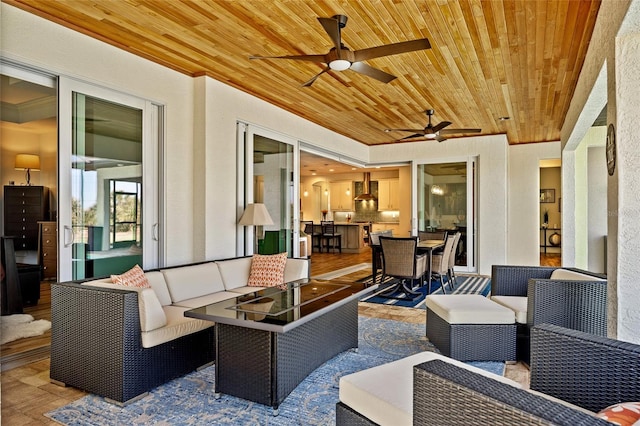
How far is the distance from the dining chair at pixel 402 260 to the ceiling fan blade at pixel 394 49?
2845 millimetres

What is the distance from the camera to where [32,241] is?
6.64 meters

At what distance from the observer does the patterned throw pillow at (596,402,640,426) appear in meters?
1.01

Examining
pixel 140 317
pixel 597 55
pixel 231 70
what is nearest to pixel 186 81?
pixel 231 70

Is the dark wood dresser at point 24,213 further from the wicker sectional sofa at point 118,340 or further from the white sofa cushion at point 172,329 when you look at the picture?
the white sofa cushion at point 172,329

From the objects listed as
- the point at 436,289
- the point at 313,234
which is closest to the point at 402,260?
the point at 436,289

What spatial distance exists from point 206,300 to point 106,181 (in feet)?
5.22

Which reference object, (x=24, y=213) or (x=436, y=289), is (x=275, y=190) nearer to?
(x=436, y=289)

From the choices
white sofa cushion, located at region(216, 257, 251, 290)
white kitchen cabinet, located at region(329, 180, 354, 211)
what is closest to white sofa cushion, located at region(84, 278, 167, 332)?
white sofa cushion, located at region(216, 257, 251, 290)

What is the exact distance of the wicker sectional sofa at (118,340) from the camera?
8.00ft

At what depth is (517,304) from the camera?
3336mm

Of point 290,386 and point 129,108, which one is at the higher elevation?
point 129,108

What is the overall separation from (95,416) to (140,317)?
23.3 inches

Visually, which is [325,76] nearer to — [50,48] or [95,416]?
[50,48]

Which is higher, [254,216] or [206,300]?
[254,216]
